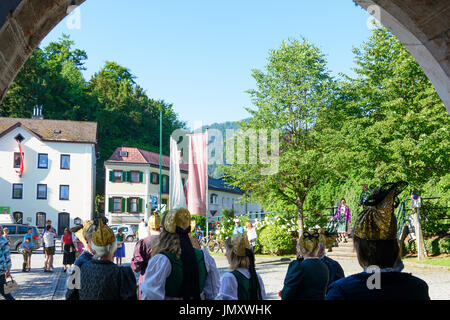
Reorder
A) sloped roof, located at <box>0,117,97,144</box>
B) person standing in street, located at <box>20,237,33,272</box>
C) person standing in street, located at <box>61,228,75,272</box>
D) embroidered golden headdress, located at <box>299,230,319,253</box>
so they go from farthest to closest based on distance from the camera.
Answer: sloped roof, located at <box>0,117,97,144</box>
person standing in street, located at <box>20,237,33,272</box>
person standing in street, located at <box>61,228,75,272</box>
embroidered golden headdress, located at <box>299,230,319,253</box>

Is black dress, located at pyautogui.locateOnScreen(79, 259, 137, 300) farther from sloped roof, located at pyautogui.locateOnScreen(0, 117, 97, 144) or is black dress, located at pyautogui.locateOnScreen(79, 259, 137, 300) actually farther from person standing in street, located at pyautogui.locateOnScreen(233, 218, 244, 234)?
sloped roof, located at pyautogui.locateOnScreen(0, 117, 97, 144)

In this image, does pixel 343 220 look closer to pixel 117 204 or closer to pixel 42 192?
pixel 42 192

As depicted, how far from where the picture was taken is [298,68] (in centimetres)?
2417

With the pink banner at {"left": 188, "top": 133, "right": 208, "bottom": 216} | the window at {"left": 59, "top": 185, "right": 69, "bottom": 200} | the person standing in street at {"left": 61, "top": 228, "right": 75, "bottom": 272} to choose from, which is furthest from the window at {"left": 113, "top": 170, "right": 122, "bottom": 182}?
the pink banner at {"left": 188, "top": 133, "right": 208, "bottom": 216}

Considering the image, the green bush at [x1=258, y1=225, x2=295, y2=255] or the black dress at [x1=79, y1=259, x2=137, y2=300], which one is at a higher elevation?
the black dress at [x1=79, y1=259, x2=137, y2=300]

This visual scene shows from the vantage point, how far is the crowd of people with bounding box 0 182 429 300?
7.57 feet

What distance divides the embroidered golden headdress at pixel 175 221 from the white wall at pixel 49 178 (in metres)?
45.2

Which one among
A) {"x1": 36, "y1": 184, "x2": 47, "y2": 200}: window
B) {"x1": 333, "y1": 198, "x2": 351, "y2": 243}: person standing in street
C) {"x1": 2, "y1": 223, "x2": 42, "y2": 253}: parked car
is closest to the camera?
{"x1": 333, "y1": 198, "x2": 351, "y2": 243}: person standing in street

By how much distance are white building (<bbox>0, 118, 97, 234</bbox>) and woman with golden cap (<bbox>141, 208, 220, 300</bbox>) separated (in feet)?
148

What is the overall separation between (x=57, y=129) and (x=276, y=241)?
34.5 meters

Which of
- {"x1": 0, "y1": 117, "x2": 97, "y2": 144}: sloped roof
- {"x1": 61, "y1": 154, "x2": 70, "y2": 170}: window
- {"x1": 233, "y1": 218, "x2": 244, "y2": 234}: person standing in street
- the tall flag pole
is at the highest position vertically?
{"x1": 0, "y1": 117, "x2": 97, "y2": 144}: sloped roof

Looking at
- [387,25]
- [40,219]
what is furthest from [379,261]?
[40,219]

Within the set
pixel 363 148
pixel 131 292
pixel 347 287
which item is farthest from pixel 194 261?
pixel 363 148
